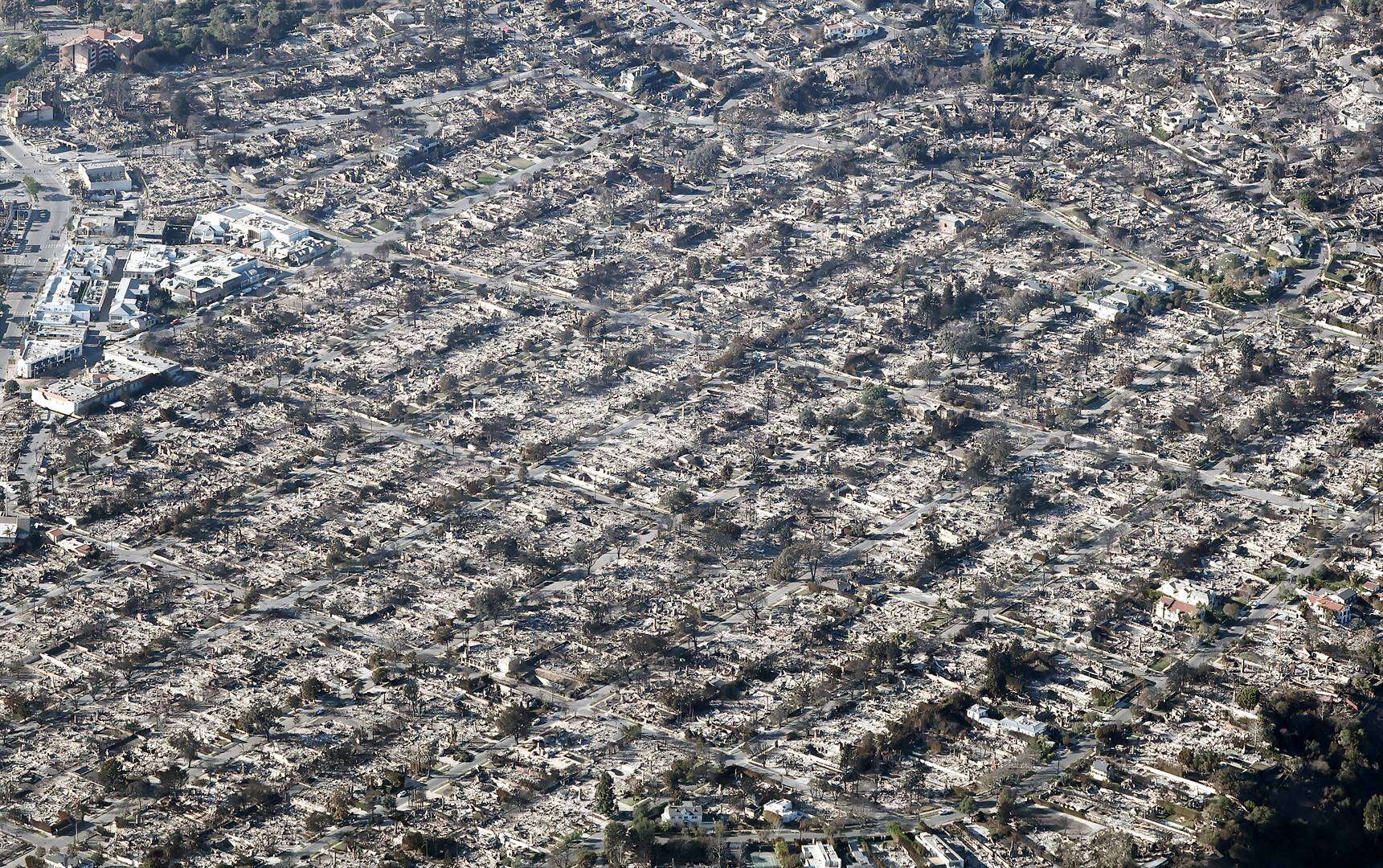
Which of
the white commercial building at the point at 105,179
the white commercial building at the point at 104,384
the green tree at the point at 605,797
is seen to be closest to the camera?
the green tree at the point at 605,797

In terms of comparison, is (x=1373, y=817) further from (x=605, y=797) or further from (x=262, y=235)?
(x=262, y=235)

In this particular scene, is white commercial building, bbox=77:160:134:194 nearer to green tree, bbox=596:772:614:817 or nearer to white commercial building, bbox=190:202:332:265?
white commercial building, bbox=190:202:332:265

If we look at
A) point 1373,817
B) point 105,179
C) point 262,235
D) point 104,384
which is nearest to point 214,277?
point 262,235

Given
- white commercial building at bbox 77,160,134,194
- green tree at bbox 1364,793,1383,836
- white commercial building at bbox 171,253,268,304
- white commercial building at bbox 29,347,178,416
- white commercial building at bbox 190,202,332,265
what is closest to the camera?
green tree at bbox 1364,793,1383,836

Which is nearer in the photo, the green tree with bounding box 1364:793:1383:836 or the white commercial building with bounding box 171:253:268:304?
the green tree with bounding box 1364:793:1383:836

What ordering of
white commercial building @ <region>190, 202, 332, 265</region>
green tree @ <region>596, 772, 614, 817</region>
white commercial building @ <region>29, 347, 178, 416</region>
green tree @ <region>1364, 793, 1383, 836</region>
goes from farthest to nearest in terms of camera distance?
1. white commercial building @ <region>190, 202, 332, 265</region>
2. white commercial building @ <region>29, 347, 178, 416</region>
3. green tree @ <region>1364, 793, 1383, 836</region>
4. green tree @ <region>596, 772, 614, 817</region>

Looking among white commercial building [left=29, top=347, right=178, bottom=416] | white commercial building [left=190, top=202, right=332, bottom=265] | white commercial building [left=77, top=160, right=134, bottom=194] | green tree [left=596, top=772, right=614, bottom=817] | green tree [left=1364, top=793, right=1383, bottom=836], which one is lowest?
green tree [left=1364, top=793, right=1383, bottom=836]

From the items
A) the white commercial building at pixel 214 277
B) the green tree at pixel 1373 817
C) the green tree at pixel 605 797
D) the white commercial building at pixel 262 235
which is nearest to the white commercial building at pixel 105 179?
the white commercial building at pixel 262 235

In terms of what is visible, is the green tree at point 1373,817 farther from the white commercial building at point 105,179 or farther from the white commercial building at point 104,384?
the white commercial building at point 105,179

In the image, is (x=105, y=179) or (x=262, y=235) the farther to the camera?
(x=105, y=179)

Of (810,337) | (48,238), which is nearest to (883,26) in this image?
(810,337)

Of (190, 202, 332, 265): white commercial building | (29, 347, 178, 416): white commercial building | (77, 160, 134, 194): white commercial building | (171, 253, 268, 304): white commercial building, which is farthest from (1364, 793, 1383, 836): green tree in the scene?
(77, 160, 134, 194): white commercial building
